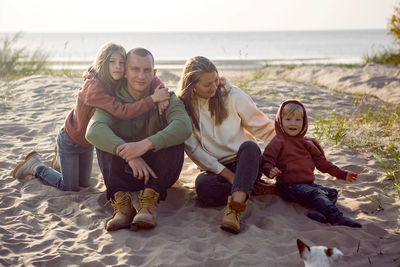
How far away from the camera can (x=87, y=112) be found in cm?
354

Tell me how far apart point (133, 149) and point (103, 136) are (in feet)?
0.86

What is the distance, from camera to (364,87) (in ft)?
29.3

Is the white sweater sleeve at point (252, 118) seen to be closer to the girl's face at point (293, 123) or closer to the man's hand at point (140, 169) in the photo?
the girl's face at point (293, 123)

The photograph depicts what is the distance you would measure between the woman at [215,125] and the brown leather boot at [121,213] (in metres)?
0.63

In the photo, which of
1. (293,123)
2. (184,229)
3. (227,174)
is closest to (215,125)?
(227,174)

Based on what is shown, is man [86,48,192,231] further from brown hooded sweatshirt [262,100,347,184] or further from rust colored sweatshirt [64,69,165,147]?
brown hooded sweatshirt [262,100,347,184]

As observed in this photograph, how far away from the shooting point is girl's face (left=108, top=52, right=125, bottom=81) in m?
3.42

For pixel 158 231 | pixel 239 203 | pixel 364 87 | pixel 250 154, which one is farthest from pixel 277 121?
pixel 364 87

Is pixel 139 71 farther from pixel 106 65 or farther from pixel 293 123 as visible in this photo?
pixel 293 123

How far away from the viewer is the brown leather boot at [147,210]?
3.03 m

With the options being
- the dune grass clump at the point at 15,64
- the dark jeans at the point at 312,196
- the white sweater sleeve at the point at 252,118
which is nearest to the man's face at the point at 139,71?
the white sweater sleeve at the point at 252,118

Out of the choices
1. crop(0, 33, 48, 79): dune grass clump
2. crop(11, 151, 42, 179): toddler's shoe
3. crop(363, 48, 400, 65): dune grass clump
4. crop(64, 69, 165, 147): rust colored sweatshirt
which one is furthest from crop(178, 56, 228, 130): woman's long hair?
crop(363, 48, 400, 65): dune grass clump

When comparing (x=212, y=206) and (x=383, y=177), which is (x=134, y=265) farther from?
(x=383, y=177)

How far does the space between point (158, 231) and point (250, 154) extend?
3.08 ft
